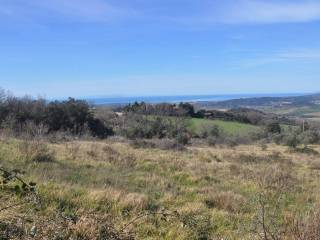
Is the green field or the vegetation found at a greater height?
the vegetation

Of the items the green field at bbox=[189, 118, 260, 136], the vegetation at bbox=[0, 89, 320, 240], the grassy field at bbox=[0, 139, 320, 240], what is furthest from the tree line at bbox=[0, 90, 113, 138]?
the grassy field at bbox=[0, 139, 320, 240]

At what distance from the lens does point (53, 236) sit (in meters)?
4.73

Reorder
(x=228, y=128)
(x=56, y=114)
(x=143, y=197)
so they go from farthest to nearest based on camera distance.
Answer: (x=228, y=128) → (x=56, y=114) → (x=143, y=197)

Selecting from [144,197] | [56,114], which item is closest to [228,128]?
[56,114]

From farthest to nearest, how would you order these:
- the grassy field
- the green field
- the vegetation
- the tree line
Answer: the green field, the tree line, the grassy field, the vegetation

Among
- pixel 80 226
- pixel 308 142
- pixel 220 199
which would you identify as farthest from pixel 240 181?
pixel 308 142

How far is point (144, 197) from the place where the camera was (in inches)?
313

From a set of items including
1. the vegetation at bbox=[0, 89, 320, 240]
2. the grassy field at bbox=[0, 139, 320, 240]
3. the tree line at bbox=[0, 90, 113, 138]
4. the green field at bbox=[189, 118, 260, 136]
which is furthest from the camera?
the green field at bbox=[189, 118, 260, 136]

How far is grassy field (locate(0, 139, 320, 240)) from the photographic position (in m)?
5.52

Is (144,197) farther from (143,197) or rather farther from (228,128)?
(228,128)

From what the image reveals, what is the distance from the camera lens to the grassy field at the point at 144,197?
5.52 m

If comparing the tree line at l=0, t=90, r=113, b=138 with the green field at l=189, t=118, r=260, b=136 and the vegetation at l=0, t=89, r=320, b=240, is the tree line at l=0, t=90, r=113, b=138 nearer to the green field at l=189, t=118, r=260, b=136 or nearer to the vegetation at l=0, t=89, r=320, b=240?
the green field at l=189, t=118, r=260, b=136

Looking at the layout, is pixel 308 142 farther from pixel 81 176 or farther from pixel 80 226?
pixel 80 226

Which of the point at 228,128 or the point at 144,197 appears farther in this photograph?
the point at 228,128
